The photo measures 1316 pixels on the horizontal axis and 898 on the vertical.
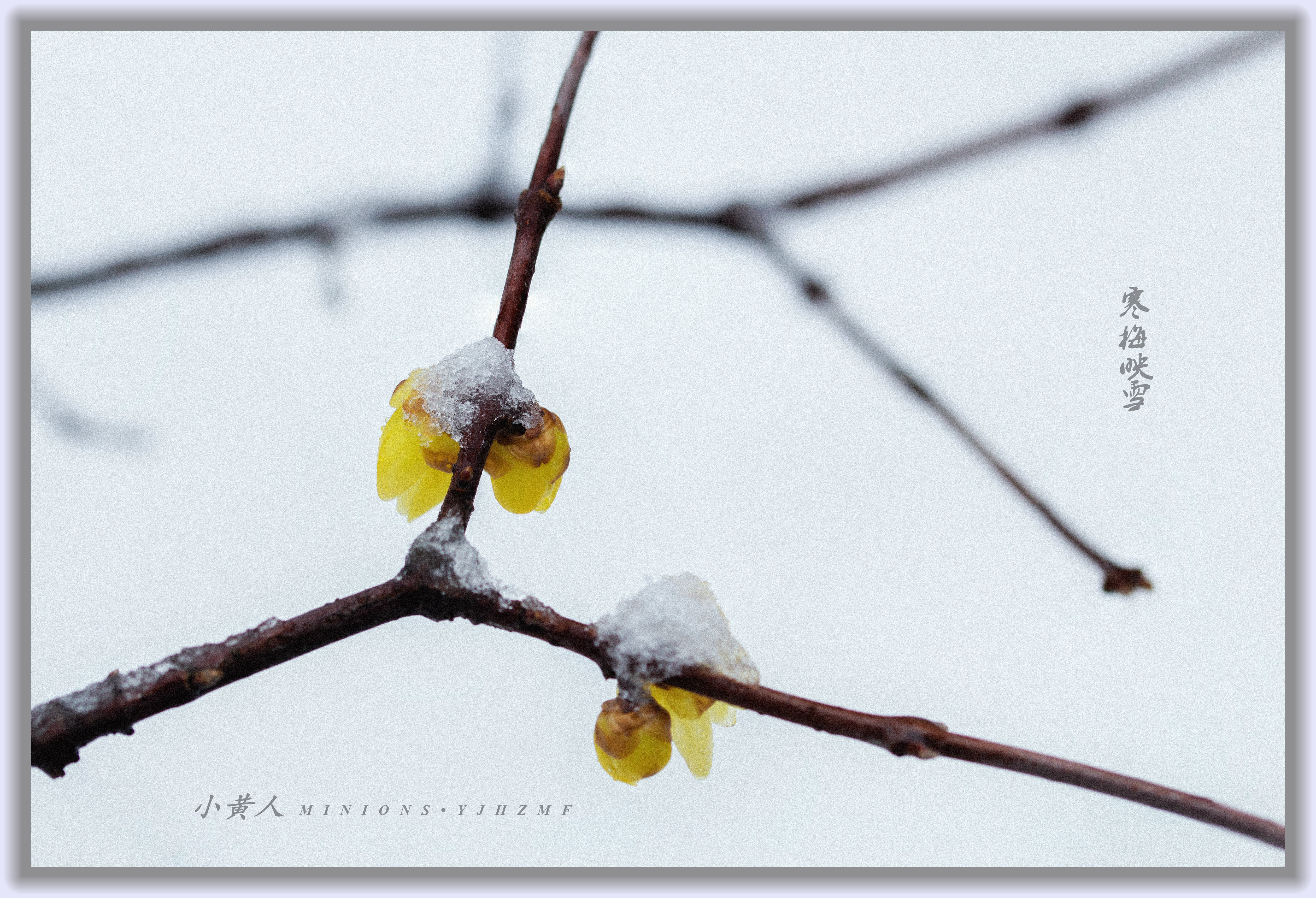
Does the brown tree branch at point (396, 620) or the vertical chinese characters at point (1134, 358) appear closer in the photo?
the brown tree branch at point (396, 620)

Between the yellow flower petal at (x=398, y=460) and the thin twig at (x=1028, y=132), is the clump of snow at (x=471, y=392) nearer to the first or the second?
the yellow flower petal at (x=398, y=460)

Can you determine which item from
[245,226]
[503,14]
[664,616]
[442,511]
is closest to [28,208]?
[245,226]

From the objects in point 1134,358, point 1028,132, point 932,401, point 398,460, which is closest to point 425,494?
point 398,460

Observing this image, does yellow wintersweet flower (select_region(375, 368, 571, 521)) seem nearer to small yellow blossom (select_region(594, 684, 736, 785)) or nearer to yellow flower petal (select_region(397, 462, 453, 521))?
yellow flower petal (select_region(397, 462, 453, 521))

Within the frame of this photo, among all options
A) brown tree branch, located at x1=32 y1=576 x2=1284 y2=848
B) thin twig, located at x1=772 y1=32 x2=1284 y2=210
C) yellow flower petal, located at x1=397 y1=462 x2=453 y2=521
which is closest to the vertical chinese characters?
thin twig, located at x1=772 y1=32 x2=1284 y2=210

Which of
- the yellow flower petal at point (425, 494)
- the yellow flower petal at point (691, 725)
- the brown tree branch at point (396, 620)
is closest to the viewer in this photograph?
the brown tree branch at point (396, 620)

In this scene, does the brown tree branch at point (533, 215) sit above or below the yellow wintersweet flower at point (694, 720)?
→ above

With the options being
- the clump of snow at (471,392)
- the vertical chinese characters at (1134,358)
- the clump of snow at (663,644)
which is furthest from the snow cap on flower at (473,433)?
the vertical chinese characters at (1134,358)

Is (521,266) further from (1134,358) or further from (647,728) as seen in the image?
(1134,358)

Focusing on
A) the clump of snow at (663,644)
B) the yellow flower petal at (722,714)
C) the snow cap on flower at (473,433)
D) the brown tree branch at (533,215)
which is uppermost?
the brown tree branch at (533,215)
